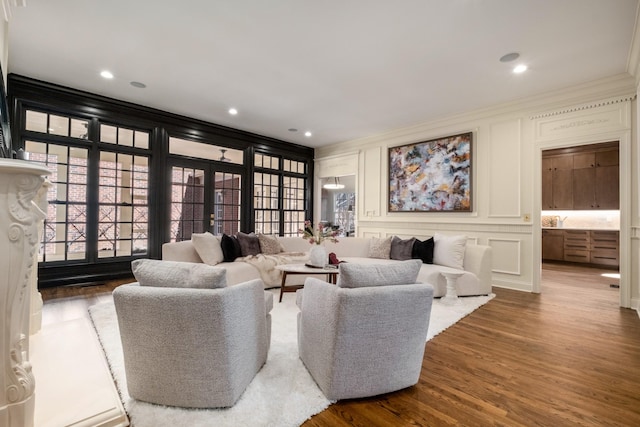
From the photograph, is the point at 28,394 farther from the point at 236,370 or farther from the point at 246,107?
the point at 246,107

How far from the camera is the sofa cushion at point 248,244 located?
454 cm

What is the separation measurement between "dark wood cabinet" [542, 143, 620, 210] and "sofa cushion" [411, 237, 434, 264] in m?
4.83

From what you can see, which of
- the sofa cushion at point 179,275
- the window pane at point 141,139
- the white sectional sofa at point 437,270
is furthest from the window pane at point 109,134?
the sofa cushion at point 179,275

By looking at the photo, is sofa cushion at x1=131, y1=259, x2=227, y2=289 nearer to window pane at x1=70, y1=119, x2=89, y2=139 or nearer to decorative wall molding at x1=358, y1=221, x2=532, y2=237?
window pane at x1=70, y1=119, x2=89, y2=139

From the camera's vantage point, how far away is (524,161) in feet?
14.9

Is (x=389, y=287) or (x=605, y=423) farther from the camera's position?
(x=389, y=287)

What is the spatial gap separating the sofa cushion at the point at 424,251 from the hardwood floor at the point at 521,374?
3.54 ft

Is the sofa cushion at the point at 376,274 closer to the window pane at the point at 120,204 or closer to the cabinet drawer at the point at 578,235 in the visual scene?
the window pane at the point at 120,204

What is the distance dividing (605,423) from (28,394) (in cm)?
286

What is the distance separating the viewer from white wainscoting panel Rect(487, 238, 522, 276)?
15.0 ft

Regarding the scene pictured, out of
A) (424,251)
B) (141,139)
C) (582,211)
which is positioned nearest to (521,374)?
(424,251)

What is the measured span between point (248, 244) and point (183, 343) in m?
3.09

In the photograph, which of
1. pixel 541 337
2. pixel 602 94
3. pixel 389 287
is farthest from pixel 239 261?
pixel 602 94

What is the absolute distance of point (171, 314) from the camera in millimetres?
1517
